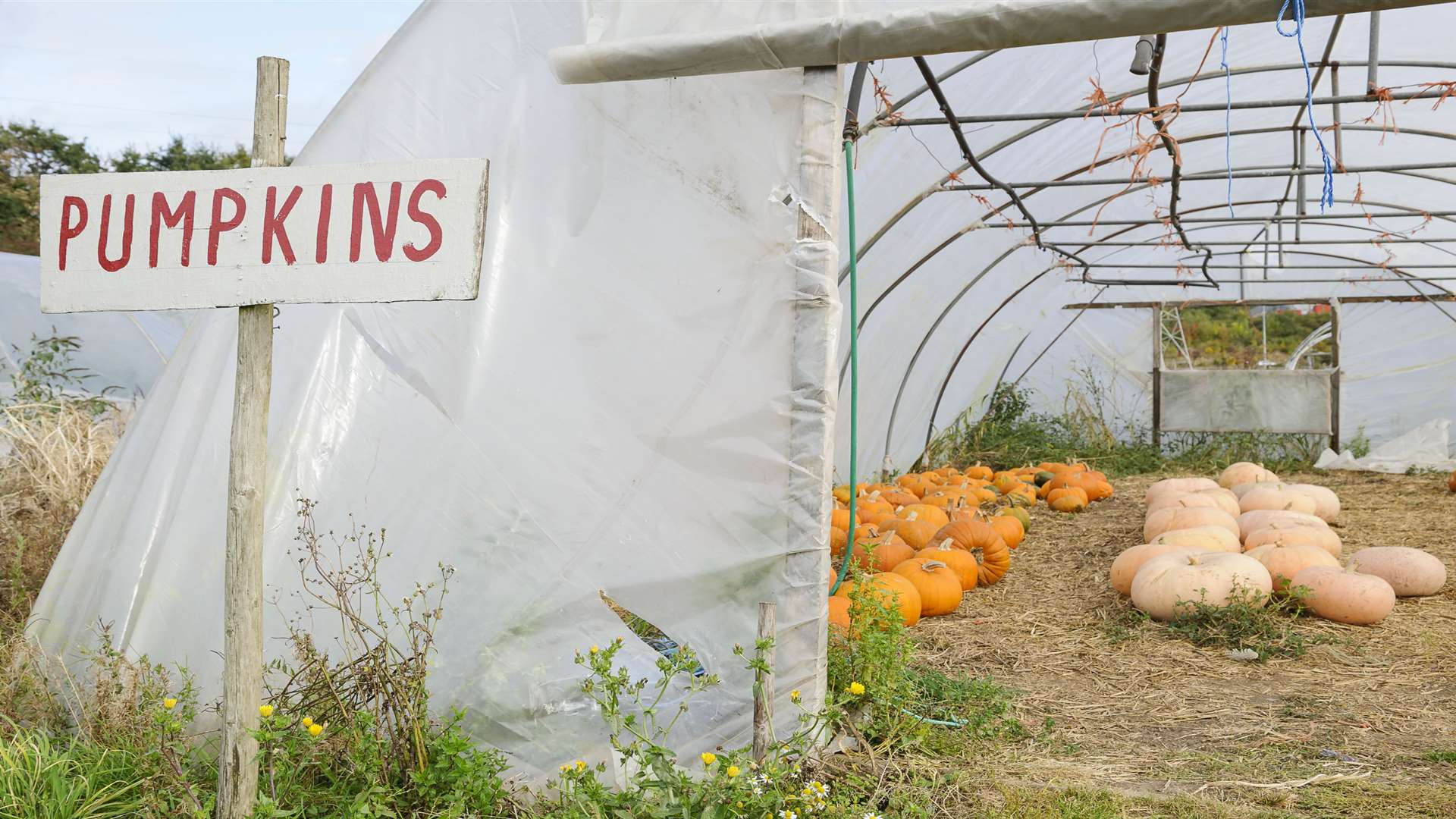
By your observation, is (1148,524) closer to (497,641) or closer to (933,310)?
(933,310)

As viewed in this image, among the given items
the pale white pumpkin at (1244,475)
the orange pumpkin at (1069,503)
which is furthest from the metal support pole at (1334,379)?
the orange pumpkin at (1069,503)

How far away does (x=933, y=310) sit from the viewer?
26.8 ft

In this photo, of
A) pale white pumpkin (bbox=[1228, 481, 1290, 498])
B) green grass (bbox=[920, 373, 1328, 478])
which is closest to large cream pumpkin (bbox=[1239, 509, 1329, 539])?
pale white pumpkin (bbox=[1228, 481, 1290, 498])

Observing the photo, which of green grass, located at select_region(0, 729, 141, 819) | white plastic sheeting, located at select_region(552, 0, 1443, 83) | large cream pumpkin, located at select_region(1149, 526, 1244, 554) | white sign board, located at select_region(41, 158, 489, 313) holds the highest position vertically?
white plastic sheeting, located at select_region(552, 0, 1443, 83)

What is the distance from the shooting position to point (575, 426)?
2887mm

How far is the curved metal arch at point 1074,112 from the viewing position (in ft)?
16.4

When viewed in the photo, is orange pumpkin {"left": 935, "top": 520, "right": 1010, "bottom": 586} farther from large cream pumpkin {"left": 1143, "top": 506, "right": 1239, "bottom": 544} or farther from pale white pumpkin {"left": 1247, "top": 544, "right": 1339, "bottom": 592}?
pale white pumpkin {"left": 1247, "top": 544, "right": 1339, "bottom": 592}

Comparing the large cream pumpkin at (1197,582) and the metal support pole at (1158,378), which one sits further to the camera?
the metal support pole at (1158,378)

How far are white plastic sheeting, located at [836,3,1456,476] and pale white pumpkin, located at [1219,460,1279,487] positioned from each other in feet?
5.75

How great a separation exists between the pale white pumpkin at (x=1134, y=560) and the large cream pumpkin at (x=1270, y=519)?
879 millimetres

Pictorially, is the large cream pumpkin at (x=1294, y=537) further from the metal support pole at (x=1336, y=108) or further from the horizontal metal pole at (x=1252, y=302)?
the horizontal metal pole at (x=1252, y=302)

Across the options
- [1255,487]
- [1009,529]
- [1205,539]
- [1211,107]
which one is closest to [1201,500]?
[1205,539]

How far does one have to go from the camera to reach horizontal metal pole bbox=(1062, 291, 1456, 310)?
10438mm

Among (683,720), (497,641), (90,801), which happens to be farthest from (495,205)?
(90,801)
